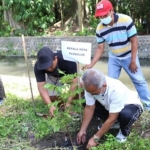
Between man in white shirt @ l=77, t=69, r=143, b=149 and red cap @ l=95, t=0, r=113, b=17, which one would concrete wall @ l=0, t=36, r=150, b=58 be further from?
man in white shirt @ l=77, t=69, r=143, b=149

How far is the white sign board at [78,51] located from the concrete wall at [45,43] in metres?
5.42

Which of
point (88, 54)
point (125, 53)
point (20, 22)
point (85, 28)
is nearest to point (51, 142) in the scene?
point (88, 54)

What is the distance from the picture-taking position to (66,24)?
11.8m

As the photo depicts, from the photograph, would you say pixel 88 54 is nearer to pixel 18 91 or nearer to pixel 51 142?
pixel 51 142

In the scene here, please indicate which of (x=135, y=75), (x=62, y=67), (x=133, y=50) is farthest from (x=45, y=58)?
(x=135, y=75)

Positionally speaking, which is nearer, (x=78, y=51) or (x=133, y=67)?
(x=78, y=51)

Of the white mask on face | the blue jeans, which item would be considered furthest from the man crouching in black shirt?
the white mask on face

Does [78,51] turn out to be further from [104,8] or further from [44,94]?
[44,94]

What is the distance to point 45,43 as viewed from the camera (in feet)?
32.0

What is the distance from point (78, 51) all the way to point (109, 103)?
674 millimetres

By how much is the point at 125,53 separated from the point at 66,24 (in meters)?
8.24

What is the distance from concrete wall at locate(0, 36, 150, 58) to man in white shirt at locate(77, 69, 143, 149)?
553 centimetres

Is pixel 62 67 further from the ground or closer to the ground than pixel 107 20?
closer to the ground

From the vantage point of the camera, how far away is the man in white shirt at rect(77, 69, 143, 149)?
2648mm
